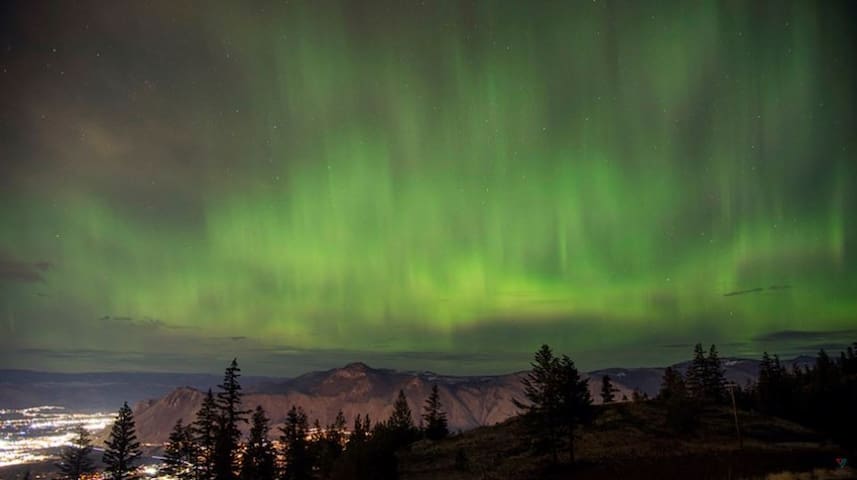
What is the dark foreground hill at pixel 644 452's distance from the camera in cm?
4175

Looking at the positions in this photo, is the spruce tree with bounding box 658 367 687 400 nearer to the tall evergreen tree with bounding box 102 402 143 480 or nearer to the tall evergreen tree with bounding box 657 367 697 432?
the tall evergreen tree with bounding box 657 367 697 432

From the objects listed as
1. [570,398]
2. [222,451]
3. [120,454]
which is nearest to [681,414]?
[570,398]

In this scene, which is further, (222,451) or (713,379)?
(713,379)

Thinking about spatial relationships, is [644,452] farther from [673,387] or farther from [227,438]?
[227,438]

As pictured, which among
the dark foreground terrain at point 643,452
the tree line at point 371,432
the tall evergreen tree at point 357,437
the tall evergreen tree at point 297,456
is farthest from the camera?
the tall evergreen tree at point 297,456

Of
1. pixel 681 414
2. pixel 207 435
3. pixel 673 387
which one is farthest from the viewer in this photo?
pixel 673 387

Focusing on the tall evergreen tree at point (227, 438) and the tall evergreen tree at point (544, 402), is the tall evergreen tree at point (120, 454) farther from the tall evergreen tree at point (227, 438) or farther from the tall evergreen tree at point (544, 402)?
the tall evergreen tree at point (544, 402)

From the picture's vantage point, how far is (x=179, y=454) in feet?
216

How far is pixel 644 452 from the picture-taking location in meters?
53.8

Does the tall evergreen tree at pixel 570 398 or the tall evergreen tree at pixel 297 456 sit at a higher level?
the tall evergreen tree at pixel 570 398

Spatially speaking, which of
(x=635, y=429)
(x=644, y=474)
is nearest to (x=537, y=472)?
(x=644, y=474)

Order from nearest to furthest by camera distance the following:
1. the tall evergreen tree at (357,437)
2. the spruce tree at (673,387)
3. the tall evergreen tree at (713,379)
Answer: the tall evergreen tree at (357,437), the spruce tree at (673,387), the tall evergreen tree at (713,379)

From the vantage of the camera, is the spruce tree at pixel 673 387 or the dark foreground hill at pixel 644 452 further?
the spruce tree at pixel 673 387

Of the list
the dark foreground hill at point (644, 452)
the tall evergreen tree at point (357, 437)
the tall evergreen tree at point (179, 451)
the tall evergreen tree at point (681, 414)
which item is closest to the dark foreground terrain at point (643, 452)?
the dark foreground hill at point (644, 452)
